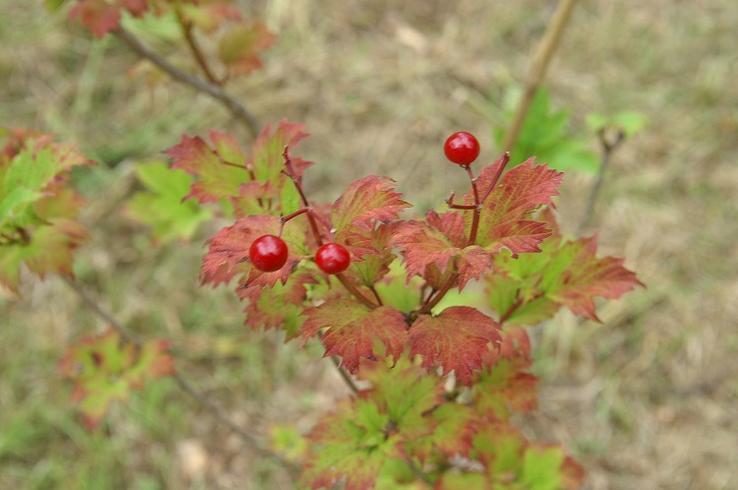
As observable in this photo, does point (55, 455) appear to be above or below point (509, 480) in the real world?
below

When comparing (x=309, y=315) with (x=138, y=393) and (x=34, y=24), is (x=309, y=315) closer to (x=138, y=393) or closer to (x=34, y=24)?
(x=138, y=393)

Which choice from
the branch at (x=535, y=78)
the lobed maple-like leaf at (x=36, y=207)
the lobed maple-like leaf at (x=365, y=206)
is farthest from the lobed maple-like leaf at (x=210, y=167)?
the branch at (x=535, y=78)

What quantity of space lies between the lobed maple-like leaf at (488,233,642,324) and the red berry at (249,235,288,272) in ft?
1.62

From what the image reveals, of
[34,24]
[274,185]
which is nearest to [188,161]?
[274,185]

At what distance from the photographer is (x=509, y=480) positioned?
1656mm

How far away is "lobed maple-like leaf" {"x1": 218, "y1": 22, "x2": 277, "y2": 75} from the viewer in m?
2.09

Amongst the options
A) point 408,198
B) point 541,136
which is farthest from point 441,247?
point 408,198

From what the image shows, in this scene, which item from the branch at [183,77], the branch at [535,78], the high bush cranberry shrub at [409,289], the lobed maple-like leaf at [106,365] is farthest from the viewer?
the branch at [535,78]

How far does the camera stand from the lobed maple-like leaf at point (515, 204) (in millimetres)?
1041

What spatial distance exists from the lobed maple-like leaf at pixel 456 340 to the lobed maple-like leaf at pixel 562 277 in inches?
9.1

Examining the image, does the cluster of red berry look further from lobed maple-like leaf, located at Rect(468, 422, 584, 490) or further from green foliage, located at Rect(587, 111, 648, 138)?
green foliage, located at Rect(587, 111, 648, 138)

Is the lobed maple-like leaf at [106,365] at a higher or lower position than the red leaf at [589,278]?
lower

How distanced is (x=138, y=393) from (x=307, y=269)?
70.7 inches

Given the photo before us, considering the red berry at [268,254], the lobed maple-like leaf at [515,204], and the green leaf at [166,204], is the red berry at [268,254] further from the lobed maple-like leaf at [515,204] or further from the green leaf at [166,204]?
the green leaf at [166,204]
